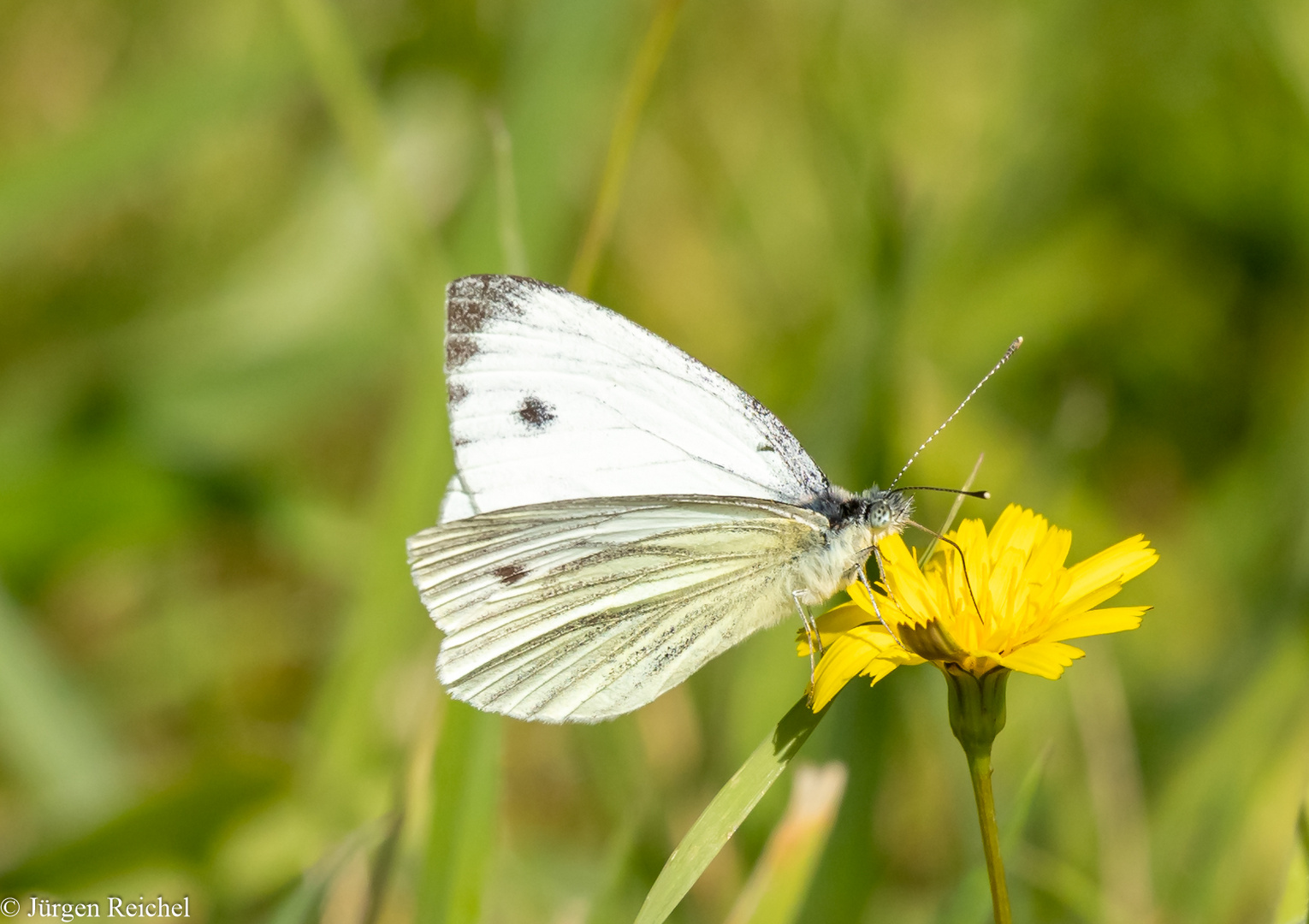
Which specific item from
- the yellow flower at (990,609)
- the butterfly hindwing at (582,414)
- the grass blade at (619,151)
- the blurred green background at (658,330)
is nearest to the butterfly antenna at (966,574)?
the yellow flower at (990,609)

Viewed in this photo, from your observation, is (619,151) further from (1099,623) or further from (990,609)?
(1099,623)

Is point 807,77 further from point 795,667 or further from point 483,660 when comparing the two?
→ point 483,660

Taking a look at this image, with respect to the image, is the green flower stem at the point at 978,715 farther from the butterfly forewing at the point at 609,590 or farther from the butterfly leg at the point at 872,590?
the butterfly forewing at the point at 609,590

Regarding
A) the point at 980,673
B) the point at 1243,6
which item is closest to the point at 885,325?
the point at 980,673

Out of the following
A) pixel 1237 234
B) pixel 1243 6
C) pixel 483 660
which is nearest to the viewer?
pixel 483 660

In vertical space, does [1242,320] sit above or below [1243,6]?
below

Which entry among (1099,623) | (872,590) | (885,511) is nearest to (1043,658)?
(1099,623)
